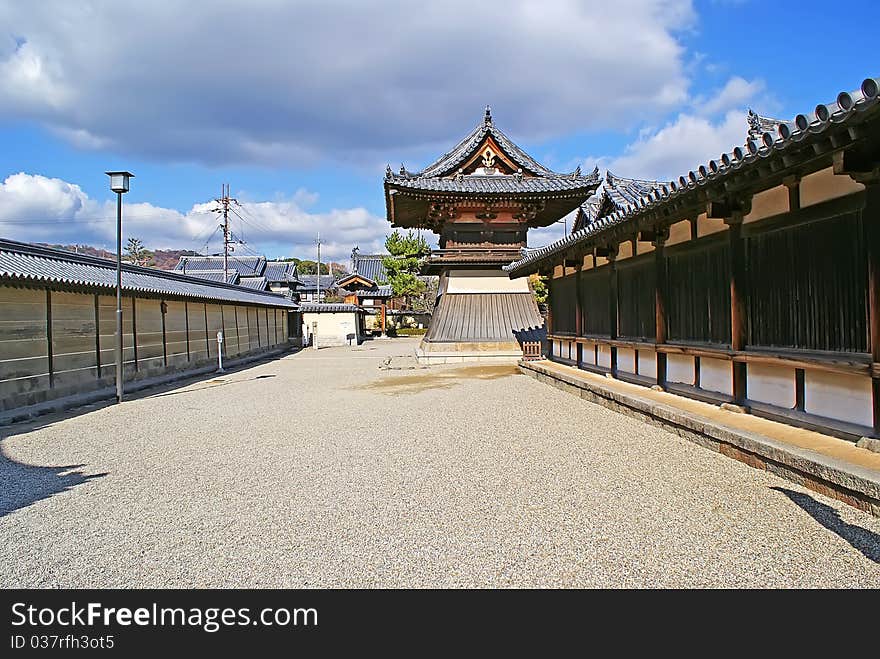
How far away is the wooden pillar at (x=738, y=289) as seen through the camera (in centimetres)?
614

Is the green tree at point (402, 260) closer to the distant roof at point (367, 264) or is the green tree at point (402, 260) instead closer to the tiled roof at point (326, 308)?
the tiled roof at point (326, 308)

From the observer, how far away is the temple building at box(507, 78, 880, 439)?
4309 millimetres

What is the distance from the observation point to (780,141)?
14.0 feet

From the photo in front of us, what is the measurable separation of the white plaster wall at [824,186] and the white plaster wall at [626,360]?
4496mm

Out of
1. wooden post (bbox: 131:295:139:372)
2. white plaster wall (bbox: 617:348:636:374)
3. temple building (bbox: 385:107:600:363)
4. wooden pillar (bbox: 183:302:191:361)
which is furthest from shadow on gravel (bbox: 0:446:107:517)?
temple building (bbox: 385:107:600:363)

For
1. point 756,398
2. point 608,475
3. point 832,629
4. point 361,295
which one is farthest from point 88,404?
point 361,295

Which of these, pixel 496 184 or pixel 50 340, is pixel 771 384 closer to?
pixel 50 340

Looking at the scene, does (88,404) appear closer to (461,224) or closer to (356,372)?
(356,372)

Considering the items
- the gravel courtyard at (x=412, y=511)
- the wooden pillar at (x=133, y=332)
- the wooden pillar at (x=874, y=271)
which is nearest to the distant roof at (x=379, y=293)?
the wooden pillar at (x=133, y=332)

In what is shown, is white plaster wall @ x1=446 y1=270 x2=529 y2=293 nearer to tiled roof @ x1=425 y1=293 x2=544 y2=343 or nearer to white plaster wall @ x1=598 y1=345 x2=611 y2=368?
tiled roof @ x1=425 y1=293 x2=544 y2=343

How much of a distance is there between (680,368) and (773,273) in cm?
241

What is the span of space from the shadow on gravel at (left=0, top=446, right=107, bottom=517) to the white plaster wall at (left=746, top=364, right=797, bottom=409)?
6.64m

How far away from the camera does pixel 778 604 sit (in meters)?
2.71

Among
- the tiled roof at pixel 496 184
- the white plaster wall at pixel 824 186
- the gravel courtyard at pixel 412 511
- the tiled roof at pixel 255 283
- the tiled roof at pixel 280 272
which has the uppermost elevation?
the tiled roof at pixel 280 272
